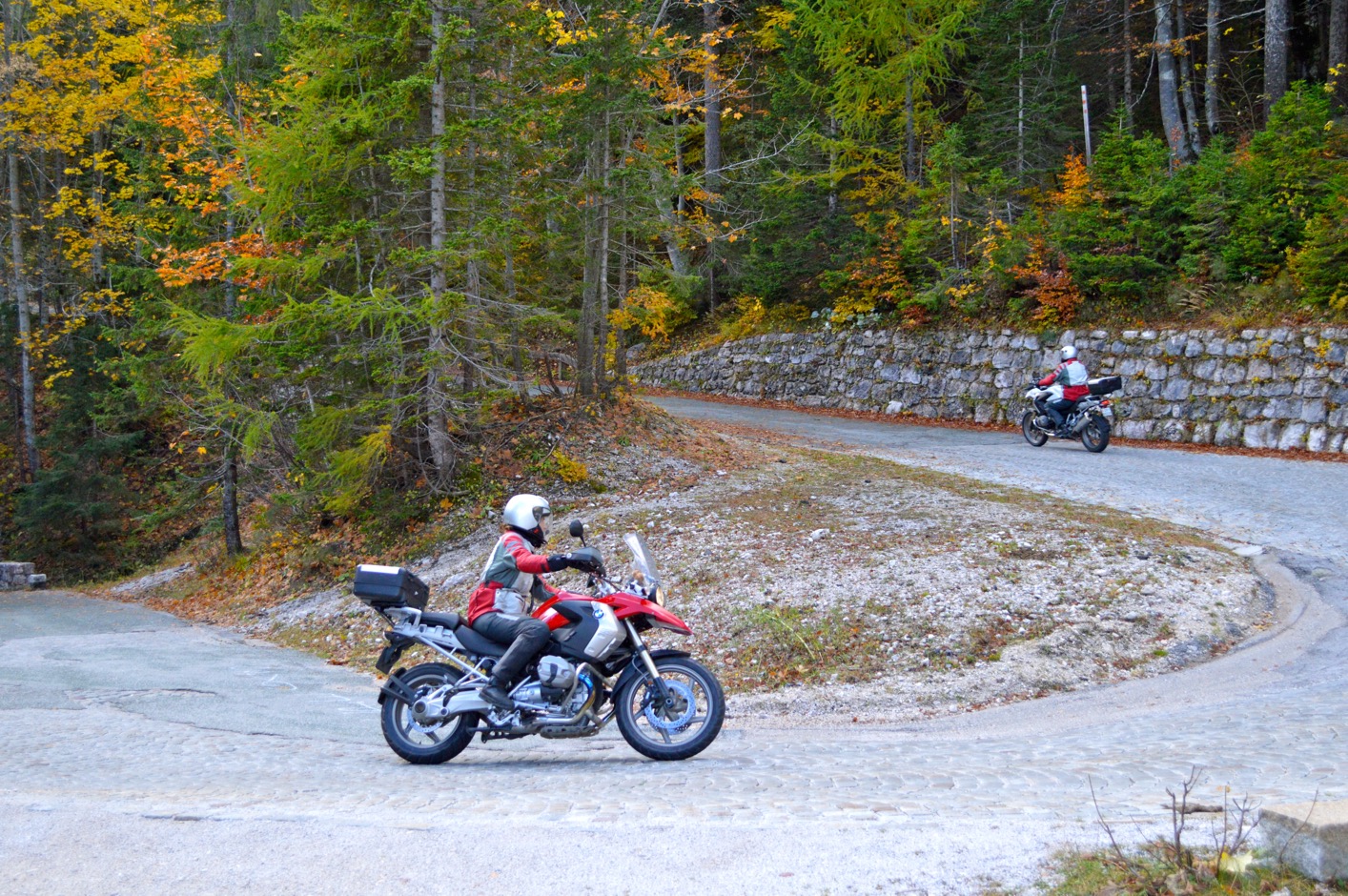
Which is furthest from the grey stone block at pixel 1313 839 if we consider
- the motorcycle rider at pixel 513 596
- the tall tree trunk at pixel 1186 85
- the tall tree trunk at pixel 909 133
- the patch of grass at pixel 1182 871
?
the tall tree trunk at pixel 909 133

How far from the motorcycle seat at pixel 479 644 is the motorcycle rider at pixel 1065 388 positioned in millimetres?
14775

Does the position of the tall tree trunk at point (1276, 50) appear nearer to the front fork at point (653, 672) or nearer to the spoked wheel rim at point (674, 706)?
the spoked wheel rim at point (674, 706)

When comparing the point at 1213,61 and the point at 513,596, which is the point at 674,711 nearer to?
the point at 513,596

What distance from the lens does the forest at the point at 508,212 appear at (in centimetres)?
1442

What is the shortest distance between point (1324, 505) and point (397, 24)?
1437cm

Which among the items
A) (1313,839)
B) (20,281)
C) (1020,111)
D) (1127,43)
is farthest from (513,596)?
(1127,43)

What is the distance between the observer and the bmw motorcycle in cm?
663

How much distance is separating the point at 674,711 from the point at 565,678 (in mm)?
751

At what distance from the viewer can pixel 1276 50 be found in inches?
894

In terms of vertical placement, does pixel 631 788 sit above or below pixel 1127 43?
below

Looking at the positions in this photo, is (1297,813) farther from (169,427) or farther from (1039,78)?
(169,427)

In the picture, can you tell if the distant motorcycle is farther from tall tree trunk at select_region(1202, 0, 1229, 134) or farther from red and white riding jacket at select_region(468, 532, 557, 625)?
red and white riding jacket at select_region(468, 532, 557, 625)

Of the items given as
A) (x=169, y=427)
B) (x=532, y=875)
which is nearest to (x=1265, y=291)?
(x=532, y=875)

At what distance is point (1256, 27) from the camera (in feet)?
96.4
